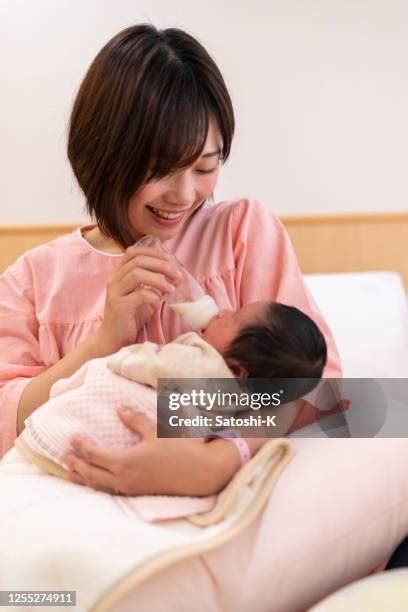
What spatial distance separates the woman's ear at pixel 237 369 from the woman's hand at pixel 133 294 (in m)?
0.19

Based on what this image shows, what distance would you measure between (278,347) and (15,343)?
1.88 ft

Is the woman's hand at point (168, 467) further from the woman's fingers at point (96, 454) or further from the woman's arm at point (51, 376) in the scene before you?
the woman's arm at point (51, 376)

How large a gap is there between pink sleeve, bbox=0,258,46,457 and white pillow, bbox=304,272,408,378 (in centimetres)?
63

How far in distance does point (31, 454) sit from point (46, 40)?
1348 millimetres

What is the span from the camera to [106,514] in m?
0.74

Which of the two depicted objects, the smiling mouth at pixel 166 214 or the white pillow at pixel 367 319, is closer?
the smiling mouth at pixel 166 214

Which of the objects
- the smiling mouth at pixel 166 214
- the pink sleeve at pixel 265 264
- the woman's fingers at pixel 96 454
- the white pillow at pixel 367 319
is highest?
the smiling mouth at pixel 166 214

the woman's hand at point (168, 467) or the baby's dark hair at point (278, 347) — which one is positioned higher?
the baby's dark hair at point (278, 347)

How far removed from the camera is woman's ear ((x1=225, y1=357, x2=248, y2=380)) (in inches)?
30.3

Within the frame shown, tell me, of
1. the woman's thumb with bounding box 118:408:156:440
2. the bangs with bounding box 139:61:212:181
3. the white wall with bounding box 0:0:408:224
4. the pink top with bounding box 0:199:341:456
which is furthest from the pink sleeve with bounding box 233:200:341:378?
the white wall with bounding box 0:0:408:224

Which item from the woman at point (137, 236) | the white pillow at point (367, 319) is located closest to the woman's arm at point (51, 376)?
the woman at point (137, 236)

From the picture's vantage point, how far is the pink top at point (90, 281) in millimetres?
1091

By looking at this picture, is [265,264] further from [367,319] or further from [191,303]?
[367,319]

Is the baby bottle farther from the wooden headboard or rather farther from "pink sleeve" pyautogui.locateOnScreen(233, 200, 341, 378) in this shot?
the wooden headboard
